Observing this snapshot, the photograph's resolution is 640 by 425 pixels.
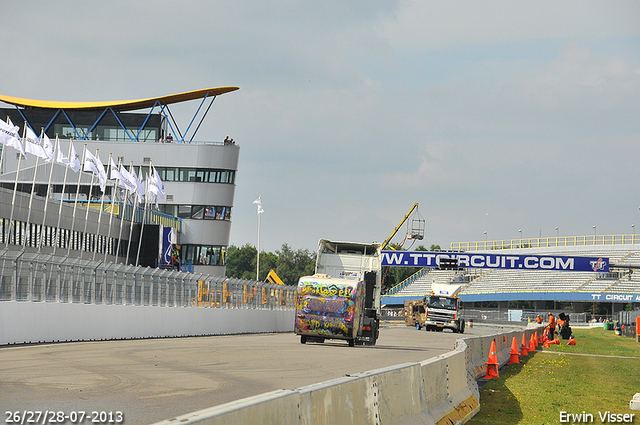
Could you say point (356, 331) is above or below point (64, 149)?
below

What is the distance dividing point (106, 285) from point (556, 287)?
76.1 metres

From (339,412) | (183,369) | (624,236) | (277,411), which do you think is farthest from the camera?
(624,236)

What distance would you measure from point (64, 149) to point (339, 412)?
8176 centimetres

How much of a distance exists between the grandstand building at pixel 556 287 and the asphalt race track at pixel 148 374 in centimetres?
7020

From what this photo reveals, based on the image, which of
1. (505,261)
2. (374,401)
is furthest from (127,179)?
(374,401)

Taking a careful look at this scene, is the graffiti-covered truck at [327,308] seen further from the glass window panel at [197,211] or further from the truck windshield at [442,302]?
the glass window panel at [197,211]

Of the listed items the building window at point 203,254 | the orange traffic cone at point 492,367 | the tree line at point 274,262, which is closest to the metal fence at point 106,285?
the orange traffic cone at point 492,367

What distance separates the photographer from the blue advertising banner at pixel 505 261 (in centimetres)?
6316

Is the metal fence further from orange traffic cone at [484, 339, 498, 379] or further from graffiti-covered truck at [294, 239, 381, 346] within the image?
orange traffic cone at [484, 339, 498, 379]

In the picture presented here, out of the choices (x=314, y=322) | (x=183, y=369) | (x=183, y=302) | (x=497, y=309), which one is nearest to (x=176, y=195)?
(x=497, y=309)

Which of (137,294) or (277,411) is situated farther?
(137,294)

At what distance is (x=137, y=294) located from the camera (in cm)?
2933

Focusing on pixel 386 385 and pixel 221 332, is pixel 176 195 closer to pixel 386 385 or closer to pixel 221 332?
pixel 221 332

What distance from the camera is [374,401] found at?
25.2ft
